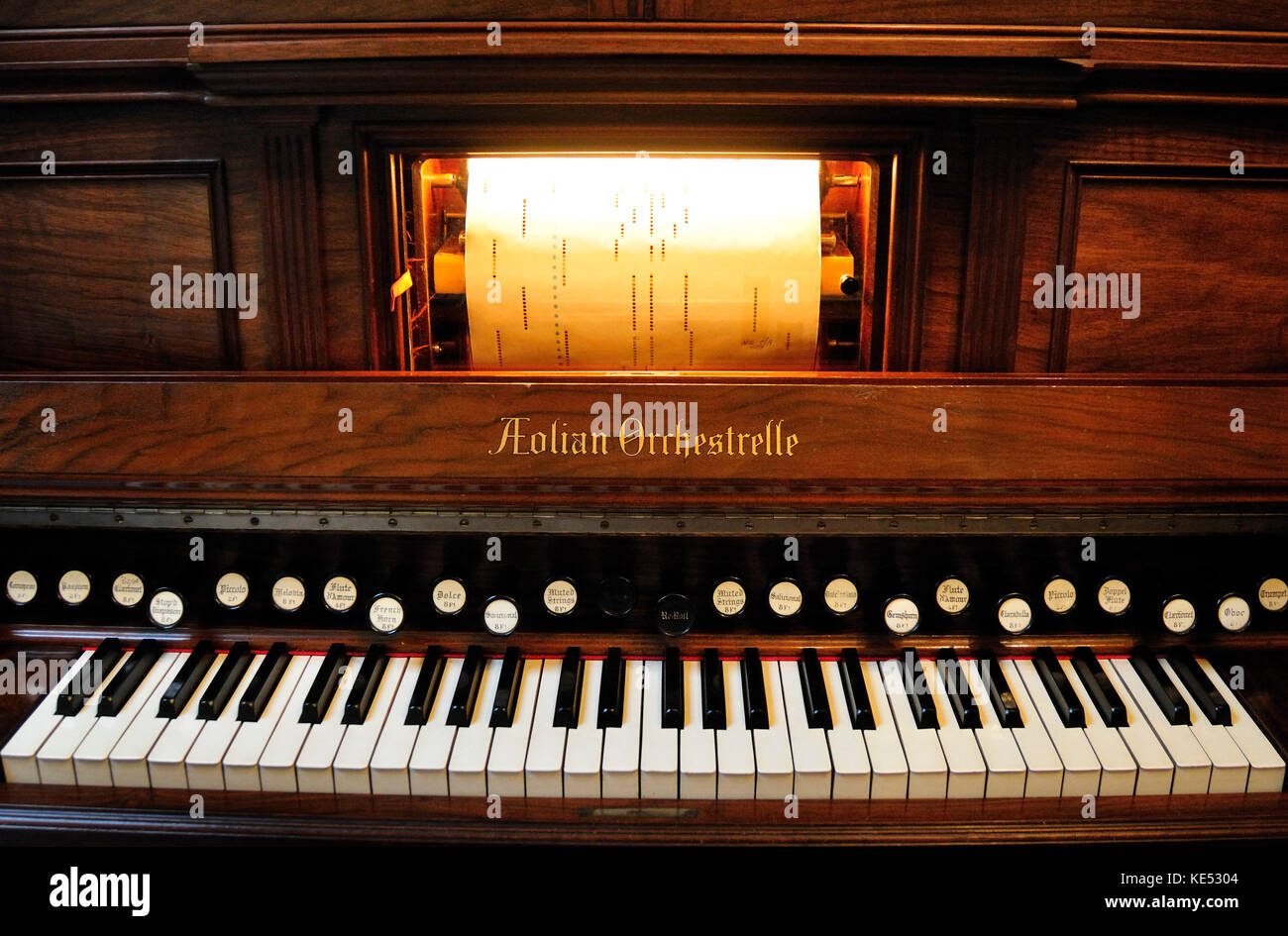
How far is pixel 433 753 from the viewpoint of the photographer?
1707 mm

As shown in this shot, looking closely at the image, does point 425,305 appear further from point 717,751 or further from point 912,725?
point 912,725

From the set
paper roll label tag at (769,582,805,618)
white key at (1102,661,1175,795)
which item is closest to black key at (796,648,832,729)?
paper roll label tag at (769,582,805,618)

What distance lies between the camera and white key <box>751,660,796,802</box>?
5.47 ft

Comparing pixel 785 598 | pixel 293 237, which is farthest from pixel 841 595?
pixel 293 237

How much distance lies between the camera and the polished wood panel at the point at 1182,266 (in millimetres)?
1882

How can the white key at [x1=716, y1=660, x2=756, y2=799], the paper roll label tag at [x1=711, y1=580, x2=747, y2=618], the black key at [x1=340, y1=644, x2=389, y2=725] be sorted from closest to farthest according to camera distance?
the white key at [x1=716, y1=660, x2=756, y2=799] < the black key at [x1=340, y1=644, x2=389, y2=725] < the paper roll label tag at [x1=711, y1=580, x2=747, y2=618]

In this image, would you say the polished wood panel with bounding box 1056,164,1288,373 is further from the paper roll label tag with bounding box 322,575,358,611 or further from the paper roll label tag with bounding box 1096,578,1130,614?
the paper roll label tag with bounding box 322,575,358,611

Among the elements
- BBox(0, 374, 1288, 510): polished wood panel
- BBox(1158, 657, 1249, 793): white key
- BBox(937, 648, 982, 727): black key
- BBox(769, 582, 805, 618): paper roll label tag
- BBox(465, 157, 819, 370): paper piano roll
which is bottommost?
BBox(1158, 657, 1249, 793): white key

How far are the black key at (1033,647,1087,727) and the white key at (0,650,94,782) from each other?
6.30 feet

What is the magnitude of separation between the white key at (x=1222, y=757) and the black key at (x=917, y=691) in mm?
488
